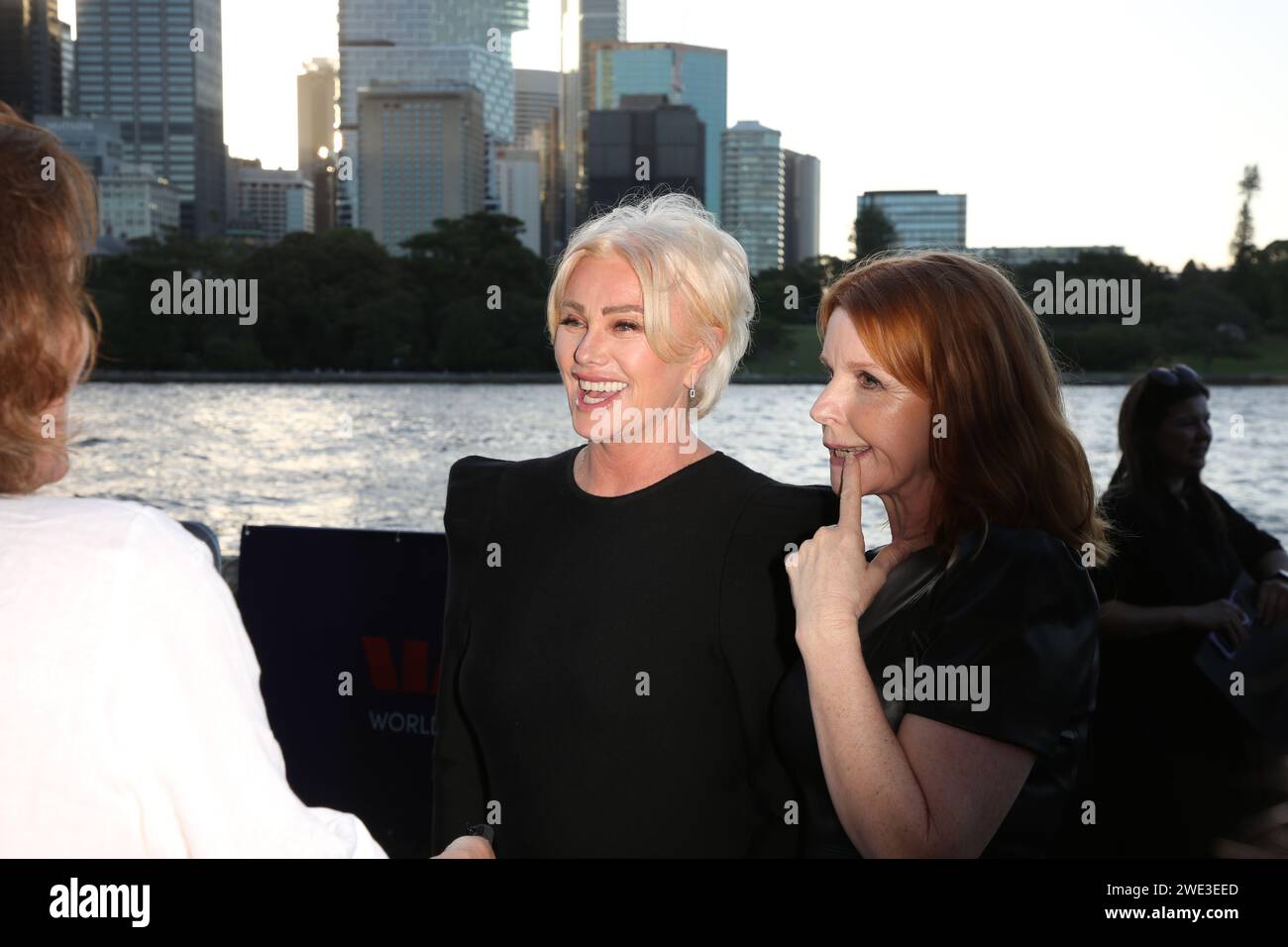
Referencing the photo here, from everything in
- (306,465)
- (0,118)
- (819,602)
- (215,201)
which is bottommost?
Answer: (306,465)

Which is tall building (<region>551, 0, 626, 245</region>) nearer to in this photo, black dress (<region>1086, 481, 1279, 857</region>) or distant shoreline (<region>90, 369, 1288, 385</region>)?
distant shoreline (<region>90, 369, 1288, 385</region>)

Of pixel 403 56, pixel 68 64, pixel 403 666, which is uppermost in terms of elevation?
pixel 68 64

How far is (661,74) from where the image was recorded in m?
44.8

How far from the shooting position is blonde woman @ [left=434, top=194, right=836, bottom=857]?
2014mm

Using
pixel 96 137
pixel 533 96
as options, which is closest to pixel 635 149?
pixel 96 137

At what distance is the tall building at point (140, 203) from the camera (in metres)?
49.1

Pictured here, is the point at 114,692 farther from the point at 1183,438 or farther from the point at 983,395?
the point at 1183,438

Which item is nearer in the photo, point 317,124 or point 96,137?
point 96,137

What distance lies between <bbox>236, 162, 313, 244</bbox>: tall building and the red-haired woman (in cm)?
5610

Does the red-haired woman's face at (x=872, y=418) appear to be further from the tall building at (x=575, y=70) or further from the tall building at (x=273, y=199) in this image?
the tall building at (x=273, y=199)
